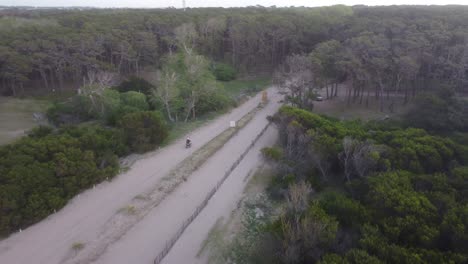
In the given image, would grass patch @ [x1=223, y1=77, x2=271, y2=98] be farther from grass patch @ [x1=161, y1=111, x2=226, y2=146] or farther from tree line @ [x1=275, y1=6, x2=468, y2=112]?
grass patch @ [x1=161, y1=111, x2=226, y2=146]

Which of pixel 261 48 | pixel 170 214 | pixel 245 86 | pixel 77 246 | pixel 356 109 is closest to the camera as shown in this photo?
pixel 77 246

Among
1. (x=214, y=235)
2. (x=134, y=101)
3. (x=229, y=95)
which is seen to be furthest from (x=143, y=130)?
(x=229, y=95)

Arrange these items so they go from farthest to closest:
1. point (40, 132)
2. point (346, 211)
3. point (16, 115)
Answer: point (16, 115) → point (40, 132) → point (346, 211)

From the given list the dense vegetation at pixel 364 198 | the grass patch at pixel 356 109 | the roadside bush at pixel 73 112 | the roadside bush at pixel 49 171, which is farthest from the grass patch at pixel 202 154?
the roadside bush at pixel 73 112

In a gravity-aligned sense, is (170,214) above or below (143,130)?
below

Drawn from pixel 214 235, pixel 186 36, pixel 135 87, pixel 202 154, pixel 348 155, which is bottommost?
pixel 214 235

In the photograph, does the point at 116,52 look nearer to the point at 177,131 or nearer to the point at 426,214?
the point at 177,131

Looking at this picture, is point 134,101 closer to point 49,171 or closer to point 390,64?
point 49,171
